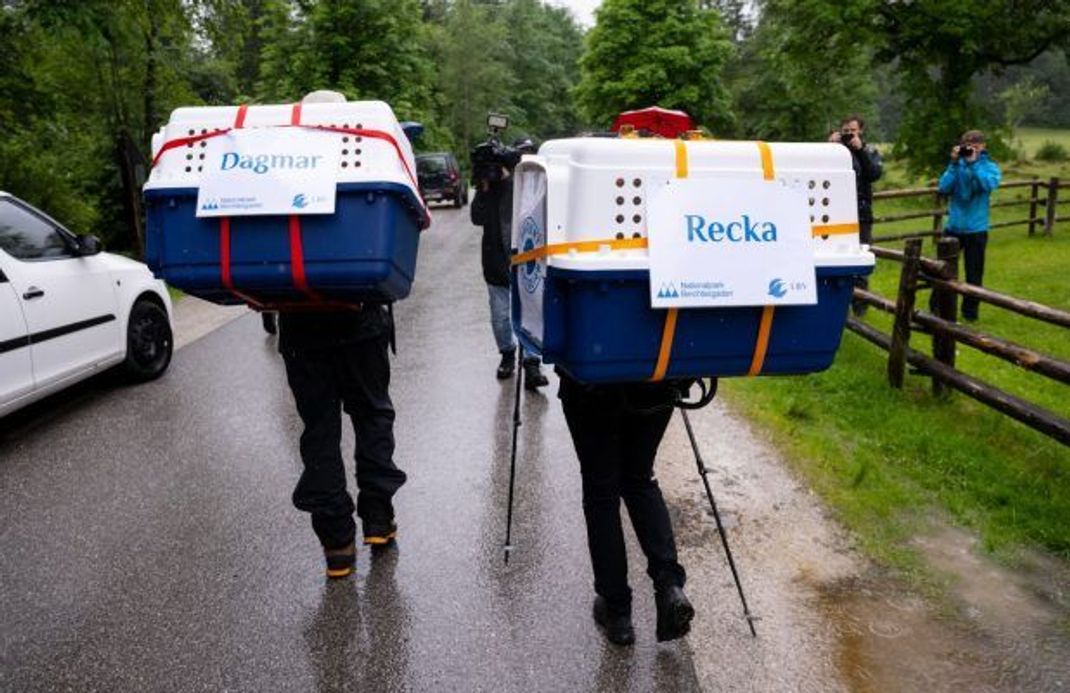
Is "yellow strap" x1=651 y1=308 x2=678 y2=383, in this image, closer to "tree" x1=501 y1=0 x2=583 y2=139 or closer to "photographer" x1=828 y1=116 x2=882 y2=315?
"photographer" x1=828 y1=116 x2=882 y2=315

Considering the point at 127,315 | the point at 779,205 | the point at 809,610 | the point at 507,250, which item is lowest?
the point at 809,610

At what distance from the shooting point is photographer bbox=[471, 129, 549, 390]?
5270 millimetres

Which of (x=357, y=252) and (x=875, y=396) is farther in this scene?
(x=875, y=396)

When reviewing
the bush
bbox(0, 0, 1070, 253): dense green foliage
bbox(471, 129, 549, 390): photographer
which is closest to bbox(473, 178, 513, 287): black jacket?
bbox(471, 129, 549, 390): photographer

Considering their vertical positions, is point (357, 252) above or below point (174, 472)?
above

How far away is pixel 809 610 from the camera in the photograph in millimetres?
3414

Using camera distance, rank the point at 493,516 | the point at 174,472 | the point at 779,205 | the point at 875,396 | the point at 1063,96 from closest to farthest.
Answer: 1. the point at 779,205
2. the point at 493,516
3. the point at 174,472
4. the point at 875,396
5. the point at 1063,96

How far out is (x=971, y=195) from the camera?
8797 millimetres

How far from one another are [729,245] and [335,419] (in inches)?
78.4

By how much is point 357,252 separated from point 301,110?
60 cm

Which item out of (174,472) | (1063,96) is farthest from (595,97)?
(1063,96)

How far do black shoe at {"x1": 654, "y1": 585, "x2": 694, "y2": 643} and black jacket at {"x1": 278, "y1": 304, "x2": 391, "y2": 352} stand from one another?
161 centimetres

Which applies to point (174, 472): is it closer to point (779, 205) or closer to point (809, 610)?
point (809, 610)

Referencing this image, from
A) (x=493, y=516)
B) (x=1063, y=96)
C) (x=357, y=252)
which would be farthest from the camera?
(x=1063, y=96)
